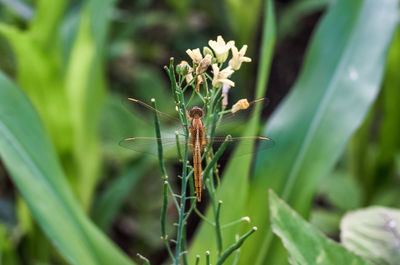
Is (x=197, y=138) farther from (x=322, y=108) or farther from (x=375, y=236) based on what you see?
(x=322, y=108)

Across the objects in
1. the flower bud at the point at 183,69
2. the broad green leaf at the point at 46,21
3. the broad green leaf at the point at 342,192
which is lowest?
the broad green leaf at the point at 342,192

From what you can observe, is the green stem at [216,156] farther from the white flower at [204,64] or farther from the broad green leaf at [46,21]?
the broad green leaf at [46,21]

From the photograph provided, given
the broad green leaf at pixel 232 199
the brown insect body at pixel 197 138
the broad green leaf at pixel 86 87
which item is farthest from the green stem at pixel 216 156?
the broad green leaf at pixel 86 87

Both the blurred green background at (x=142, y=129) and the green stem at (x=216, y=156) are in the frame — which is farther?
the blurred green background at (x=142, y=129)

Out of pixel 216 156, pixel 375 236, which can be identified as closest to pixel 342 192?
pixel 375 236

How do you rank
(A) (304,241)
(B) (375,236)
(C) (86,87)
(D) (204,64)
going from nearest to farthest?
(D) (204,64) < (A) (304,241) < (B) (375,236) < (C) (86,87)

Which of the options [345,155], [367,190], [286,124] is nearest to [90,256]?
[286,124]

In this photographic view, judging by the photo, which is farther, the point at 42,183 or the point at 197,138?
the point at 42,183

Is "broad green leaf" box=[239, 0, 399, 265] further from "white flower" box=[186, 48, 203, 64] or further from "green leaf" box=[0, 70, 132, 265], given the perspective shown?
"white flower" box=[186, 48, 203, 64]
